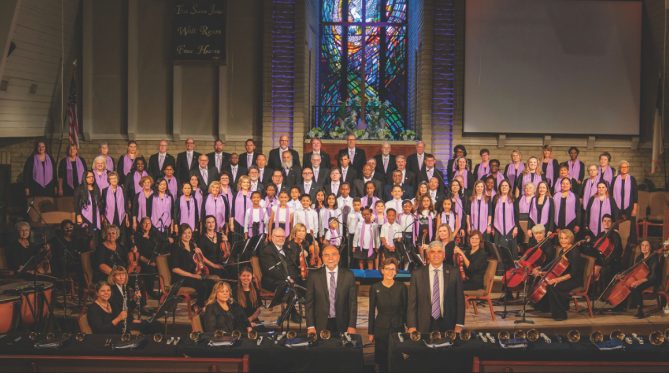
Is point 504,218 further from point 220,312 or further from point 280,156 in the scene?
point 220,312

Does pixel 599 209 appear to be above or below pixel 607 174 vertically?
below

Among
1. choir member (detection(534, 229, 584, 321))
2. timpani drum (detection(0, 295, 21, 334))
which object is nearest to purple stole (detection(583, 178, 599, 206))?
choir member (detection(534, 229, 584, 321))

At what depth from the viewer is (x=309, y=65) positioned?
14641 mm

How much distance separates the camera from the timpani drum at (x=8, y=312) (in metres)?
7.71

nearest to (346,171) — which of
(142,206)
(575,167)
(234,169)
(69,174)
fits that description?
(234,169)

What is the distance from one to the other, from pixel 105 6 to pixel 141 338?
9.41 m

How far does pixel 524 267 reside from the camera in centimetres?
921

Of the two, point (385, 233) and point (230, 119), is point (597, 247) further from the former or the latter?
point (230, 119)

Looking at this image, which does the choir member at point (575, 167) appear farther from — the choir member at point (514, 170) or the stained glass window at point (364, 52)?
the stained glass window at point (364, 52)

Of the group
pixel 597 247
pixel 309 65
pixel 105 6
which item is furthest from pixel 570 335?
pixel 105 6

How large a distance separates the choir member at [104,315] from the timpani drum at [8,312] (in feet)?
3.89

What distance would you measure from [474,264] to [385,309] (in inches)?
106

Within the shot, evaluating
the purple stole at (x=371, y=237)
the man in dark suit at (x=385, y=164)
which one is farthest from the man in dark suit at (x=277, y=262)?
the man in dark suit at (x=385, y=164)

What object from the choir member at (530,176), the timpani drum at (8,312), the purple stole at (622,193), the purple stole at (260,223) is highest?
the choir member at (530,176)
